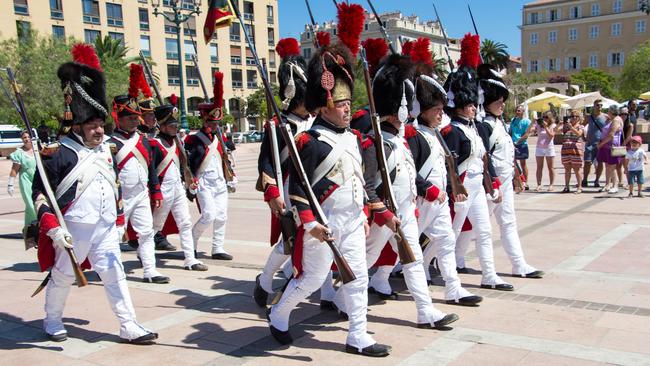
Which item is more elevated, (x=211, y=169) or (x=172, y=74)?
(x=172, y=74)

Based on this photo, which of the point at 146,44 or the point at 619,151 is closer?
the point at 619,151

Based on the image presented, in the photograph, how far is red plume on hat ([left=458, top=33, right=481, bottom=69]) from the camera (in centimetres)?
636

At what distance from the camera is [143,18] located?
57.7 m

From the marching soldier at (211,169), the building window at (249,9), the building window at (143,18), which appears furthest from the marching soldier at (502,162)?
the building window at (249,9)

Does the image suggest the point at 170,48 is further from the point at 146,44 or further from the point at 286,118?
the point at 286,118

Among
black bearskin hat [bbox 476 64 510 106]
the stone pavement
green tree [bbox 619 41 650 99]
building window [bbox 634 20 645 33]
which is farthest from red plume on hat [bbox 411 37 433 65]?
building window [bbox 634 20 645 33]

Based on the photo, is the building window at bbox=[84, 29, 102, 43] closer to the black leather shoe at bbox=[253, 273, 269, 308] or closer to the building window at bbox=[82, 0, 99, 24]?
the building window at bbox=[82, 0, 99, 24]

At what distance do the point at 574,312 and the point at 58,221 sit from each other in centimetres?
438

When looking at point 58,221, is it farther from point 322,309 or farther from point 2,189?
point 2,189

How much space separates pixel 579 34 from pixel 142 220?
296 ft

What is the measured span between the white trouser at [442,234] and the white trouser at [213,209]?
326 cm

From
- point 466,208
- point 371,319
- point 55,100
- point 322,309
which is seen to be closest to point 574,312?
point 466,208

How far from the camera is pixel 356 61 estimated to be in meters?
4.70

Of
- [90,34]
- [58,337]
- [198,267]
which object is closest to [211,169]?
[198,267]
